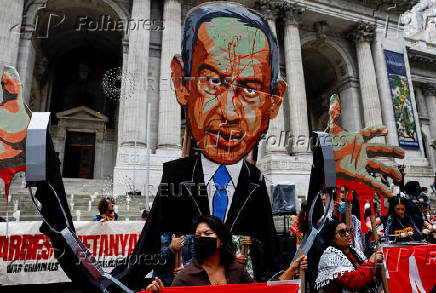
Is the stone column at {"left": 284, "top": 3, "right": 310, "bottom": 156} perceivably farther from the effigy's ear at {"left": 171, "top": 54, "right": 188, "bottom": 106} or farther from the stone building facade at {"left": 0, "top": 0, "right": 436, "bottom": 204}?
the effigy's ear at {"left": 171, "top": 54, "right": 188, "bottom": 106}

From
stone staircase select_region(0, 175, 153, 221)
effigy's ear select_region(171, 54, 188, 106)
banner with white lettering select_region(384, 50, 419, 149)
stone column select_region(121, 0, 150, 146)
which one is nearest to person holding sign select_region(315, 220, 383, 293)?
effigy's ear select_region(171, 54, 188, 106)

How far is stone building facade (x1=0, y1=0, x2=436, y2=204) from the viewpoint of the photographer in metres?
15.1

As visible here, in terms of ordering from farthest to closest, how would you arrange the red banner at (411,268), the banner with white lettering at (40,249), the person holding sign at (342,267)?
the banner with white lettering at (40,249)
the red banner at (411,268)
the person holding sign at (342,267)

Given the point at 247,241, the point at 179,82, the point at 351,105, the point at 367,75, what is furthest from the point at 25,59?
the point at 367,75

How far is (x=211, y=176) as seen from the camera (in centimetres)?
277

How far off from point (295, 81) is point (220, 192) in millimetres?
17083

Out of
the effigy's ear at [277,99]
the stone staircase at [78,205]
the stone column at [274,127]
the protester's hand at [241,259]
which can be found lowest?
the protester's hand at [241,259]

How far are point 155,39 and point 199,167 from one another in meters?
16.0

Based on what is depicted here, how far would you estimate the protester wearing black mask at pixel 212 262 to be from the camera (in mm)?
2111

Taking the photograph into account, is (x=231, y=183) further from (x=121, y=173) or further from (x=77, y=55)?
(x=77, y=55)

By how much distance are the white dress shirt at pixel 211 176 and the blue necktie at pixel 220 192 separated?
0.09 feet

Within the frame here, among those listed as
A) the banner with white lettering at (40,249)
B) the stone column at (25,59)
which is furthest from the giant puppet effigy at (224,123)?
the stone column at (25,59)

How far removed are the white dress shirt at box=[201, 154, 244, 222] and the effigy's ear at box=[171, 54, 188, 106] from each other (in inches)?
21.4

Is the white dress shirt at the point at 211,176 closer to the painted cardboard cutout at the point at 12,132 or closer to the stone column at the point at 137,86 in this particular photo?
the painted cardboard cutout at the point at 12,132
